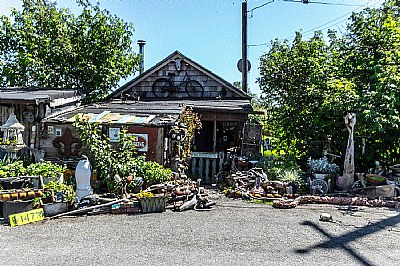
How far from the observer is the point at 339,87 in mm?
10617

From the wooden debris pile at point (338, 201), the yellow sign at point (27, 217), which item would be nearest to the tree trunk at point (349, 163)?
the wooden debris pile at point (338, 201)

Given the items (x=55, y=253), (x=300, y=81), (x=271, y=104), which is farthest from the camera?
(x=271, y=104)

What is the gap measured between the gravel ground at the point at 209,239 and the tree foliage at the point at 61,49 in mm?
11933

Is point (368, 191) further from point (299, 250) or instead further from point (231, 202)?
point (299, 250)

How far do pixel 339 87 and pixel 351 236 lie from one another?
5.85m

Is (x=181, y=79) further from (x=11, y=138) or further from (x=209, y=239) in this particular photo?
(x=209, y=239)

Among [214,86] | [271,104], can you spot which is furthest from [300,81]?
[214,86]

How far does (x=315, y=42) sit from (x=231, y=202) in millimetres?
7857

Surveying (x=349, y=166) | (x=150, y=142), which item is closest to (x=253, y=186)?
(x=349, y=166)

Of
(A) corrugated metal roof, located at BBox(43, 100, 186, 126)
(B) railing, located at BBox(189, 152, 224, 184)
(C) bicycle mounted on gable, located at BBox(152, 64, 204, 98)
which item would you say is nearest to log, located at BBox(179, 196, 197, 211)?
(A) corrugated metal roof, located at BBox(43, 100, 186, 126)

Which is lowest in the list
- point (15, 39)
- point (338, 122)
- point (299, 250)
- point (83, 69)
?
point (299, 250)

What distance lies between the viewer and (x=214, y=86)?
16062mm

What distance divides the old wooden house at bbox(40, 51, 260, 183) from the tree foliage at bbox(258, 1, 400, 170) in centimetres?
159

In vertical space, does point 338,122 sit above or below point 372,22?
below
